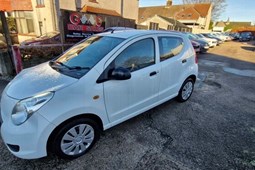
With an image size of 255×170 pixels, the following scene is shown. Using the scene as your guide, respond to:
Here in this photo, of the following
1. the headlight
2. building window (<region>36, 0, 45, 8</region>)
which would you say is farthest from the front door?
building window (<region>36, 0, 45, 8</region>)

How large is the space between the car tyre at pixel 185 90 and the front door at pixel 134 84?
1108mm

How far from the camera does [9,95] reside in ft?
7.22

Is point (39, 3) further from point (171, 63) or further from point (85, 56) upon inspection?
point (171, 63)

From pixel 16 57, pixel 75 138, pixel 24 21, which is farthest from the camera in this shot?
pixel 24 21

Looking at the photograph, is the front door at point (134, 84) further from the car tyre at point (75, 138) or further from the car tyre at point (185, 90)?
the car tyre at point (185, 90)

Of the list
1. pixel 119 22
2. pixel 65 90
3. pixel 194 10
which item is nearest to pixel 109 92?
pixel 65 90

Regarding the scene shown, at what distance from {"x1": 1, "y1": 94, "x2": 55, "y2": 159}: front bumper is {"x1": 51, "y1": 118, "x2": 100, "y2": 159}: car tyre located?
0.16 meters

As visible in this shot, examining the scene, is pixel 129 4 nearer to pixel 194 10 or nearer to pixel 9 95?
pixel 9 95

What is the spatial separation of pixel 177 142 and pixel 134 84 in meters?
1.20

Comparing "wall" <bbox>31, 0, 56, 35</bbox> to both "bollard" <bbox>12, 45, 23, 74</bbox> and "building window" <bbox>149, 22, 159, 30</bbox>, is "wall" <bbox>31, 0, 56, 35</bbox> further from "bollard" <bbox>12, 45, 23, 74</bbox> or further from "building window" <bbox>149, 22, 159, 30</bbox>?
"building window" <bbox>149, 22, 159, 30</bbox>

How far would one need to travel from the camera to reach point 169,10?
4350cm

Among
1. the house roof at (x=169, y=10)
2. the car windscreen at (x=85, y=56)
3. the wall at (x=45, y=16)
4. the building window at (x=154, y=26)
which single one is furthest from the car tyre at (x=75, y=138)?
the house roof at (x=169, y=10)

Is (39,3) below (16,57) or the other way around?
the other way around

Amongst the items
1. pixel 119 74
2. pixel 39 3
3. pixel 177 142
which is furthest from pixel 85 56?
pixel 39 3
